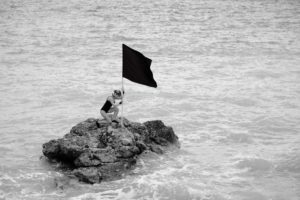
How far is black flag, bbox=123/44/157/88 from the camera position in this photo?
11242 mm

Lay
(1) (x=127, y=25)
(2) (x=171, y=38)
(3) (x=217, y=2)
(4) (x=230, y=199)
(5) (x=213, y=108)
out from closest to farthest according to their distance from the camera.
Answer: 1. (4) (x=230, y=199)
2. (5) (x=213, y=108)
3. (2) (x=171, y=38)
4. (1) (x=127, y=25)
5. (3) (x=217, y=2)

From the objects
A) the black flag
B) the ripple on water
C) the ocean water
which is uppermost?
the black flag

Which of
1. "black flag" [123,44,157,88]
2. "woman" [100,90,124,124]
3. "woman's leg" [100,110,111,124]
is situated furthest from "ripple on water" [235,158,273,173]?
"woman's leg" [100,110,111,124]

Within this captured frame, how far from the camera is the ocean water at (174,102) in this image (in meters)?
10.4

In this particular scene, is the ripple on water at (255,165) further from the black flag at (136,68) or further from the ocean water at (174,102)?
the black flag at (136,68)

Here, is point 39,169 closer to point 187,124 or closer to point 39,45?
point 187,124

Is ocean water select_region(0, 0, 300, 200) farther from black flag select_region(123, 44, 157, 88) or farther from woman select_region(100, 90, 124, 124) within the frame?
black flag select_region(123, 44, 157, 88)

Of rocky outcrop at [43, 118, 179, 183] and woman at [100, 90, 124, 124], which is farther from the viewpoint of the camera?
woman at [100, 90, 124, 124]

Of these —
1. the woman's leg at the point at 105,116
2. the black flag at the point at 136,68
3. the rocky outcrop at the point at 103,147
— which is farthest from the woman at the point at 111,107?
the black flag at the point at 136,68

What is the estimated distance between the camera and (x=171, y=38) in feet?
112

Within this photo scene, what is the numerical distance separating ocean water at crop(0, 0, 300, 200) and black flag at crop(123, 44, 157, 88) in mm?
2374

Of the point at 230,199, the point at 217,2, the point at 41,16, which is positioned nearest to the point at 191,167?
the point at 230,199

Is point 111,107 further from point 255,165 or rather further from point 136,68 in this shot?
point 255,165

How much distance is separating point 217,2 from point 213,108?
51.1 m
